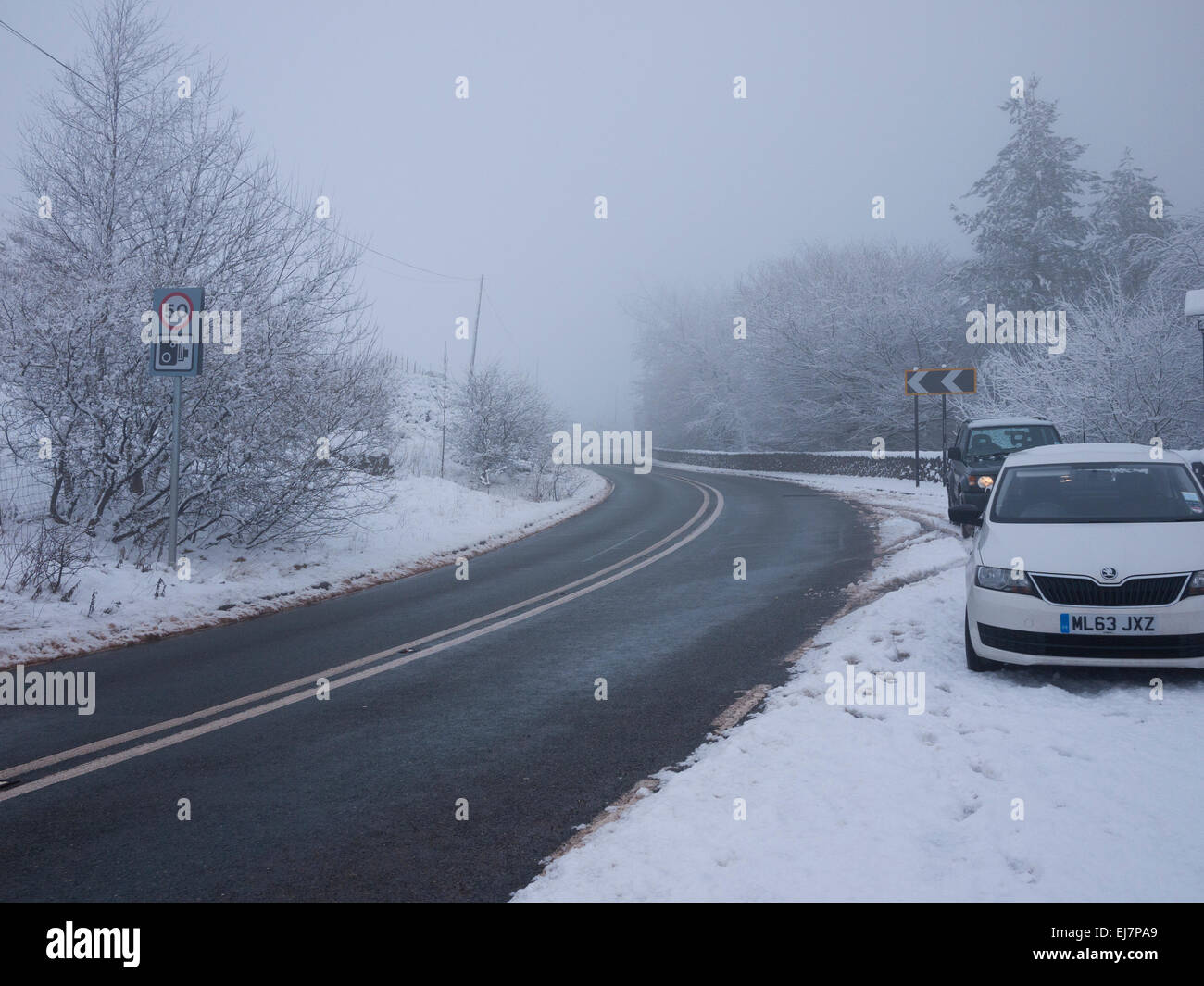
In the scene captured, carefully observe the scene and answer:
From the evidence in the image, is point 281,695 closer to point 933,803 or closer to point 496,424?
point 933,803

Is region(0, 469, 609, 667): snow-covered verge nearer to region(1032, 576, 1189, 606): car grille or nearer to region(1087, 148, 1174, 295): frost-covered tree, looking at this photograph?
region(1032, 576, 1189, 606): car grille

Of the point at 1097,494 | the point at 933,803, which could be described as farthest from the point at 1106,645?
the point at 933,803

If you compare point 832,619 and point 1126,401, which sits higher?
point 1126,401

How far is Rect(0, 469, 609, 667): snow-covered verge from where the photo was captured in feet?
27.6

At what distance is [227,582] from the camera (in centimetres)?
1101

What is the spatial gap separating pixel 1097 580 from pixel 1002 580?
1.96ft

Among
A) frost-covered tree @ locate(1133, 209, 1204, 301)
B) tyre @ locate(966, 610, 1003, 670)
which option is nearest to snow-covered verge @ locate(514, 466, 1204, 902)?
tyre @ locate(966, 610, 1003, 670)

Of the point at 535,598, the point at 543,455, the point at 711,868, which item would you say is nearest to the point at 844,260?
the point at 543,455

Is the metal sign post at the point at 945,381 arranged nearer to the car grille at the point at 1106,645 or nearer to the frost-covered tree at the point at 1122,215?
the car grille at the point at 1106,645
